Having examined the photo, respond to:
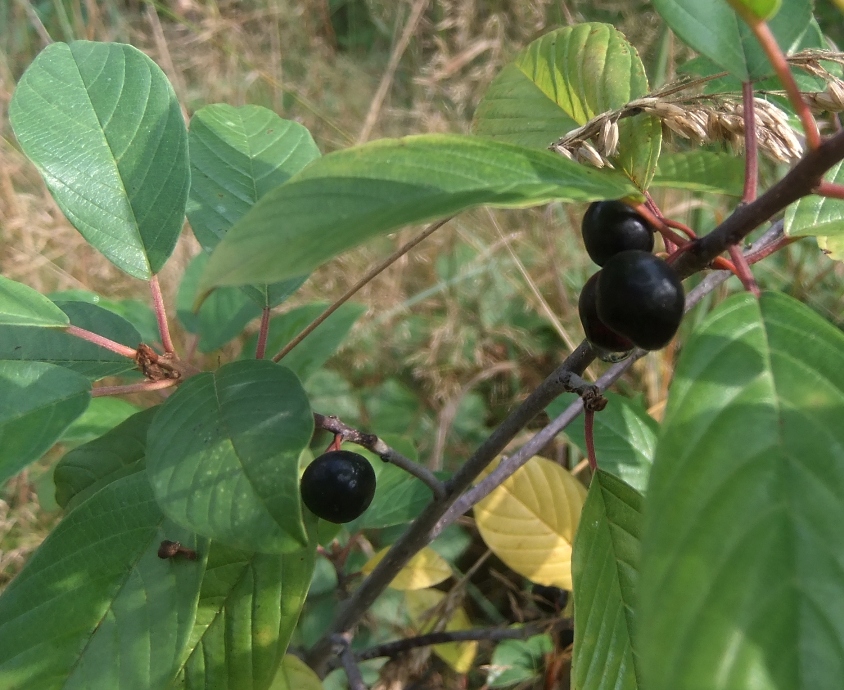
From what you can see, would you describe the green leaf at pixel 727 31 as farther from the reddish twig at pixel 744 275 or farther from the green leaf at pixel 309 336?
the green leaf at pixel 309 336

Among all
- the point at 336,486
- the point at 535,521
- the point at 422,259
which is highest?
the point at 336,486

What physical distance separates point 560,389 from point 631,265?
0.22 meters

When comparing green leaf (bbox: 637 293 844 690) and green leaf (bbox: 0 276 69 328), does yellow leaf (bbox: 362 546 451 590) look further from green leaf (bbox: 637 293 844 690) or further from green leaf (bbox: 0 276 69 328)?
green leaf (bbox: 637 293 844 690)

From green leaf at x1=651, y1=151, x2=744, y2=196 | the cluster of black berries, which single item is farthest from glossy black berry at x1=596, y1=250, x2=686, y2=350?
green leaf at x1=651, y1=151, x2=744, y2=196

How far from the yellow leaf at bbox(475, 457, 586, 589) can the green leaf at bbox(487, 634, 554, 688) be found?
20cm

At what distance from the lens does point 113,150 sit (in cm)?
84

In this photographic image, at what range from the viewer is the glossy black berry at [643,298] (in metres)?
0.49

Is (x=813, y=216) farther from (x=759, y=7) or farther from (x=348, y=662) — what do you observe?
(x=348, y=662)

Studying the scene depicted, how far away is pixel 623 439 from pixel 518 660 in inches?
25.4

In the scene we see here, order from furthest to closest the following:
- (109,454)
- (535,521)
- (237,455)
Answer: (535,521) < (109,454) < (237,455)

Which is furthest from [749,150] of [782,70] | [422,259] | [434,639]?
[422,259]

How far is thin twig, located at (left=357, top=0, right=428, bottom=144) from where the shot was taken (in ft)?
8.74

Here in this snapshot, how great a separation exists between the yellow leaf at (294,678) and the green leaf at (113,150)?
69 cm

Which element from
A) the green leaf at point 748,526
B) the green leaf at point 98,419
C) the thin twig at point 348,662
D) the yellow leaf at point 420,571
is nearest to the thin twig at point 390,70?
the green leaf at point 98,419
